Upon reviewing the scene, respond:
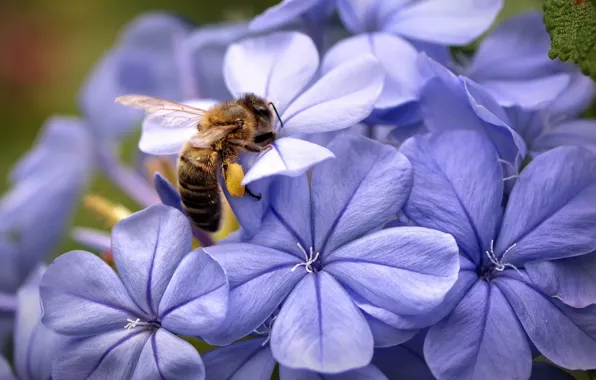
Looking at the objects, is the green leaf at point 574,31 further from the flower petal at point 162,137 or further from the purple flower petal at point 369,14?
the flower petal at point 162,137

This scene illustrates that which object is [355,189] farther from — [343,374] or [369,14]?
[369,14]

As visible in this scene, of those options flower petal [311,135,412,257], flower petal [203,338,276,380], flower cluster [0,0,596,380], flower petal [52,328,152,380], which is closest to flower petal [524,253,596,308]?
flower cluster [0,0,596,380]

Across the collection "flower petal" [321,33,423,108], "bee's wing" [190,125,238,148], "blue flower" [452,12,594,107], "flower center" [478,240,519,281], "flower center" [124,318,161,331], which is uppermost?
"bee's wing" [190,125,238,148]

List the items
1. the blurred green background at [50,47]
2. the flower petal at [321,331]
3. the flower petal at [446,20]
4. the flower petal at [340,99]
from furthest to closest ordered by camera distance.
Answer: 1. the blurred green background at [50,47]
2. the flower petal at [446,20]
3. the flower petal at [340,99]
4. the flower petal at [321,331]

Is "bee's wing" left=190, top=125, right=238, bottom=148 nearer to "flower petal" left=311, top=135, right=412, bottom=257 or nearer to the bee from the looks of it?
the bee

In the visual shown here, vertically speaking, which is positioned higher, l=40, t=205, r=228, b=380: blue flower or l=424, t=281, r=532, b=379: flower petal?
l=40, t=205, r=228, b=380: blue flower

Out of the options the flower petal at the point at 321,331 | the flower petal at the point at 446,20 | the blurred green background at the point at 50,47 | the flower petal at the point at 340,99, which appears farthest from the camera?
the blurred green background at the point at 50,47

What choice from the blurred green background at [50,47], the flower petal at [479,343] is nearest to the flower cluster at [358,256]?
the flower petal at [479,343]
